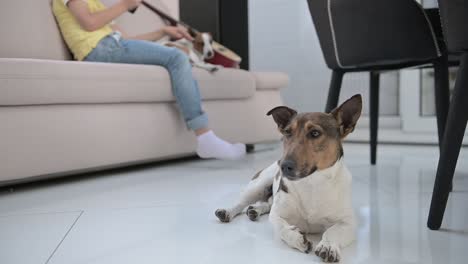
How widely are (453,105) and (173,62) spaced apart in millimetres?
1694

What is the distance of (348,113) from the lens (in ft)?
4.47

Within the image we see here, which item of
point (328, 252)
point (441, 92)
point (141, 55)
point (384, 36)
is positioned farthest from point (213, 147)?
point (328, 252)

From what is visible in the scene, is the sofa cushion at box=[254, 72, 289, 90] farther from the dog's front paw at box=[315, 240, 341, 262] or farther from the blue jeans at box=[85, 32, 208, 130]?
the dog's front paw at box=[315, 240, 341, 262]

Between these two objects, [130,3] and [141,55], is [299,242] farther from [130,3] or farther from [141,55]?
[130,3]

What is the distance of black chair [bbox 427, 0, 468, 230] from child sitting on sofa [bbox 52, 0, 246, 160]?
1.47m

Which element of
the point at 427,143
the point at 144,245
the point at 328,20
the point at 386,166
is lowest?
the point at 427,143

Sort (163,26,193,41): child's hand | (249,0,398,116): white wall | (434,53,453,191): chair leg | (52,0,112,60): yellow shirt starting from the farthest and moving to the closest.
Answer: (249,0,398,116): white wall < (163,26,193,41): child's hand < (52,0,112,60): yellow shirt < (434,53,453,191): chair leg

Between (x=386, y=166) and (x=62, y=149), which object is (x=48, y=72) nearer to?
(x=62, y=149)

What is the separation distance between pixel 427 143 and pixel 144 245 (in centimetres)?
313

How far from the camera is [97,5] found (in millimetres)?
2793

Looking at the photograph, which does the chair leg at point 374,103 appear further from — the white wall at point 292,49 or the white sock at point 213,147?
the white wall at point 292,49

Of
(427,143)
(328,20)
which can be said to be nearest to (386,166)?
(328,20)

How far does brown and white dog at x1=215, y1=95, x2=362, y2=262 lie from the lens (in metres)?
1.21

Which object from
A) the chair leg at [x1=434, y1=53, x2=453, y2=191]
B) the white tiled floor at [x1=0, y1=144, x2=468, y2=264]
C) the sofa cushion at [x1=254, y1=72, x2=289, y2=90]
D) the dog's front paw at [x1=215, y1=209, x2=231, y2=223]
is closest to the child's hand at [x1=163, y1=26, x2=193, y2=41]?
the sofa cushion at [x1=254, y1=72, x2=289, y2=90]
